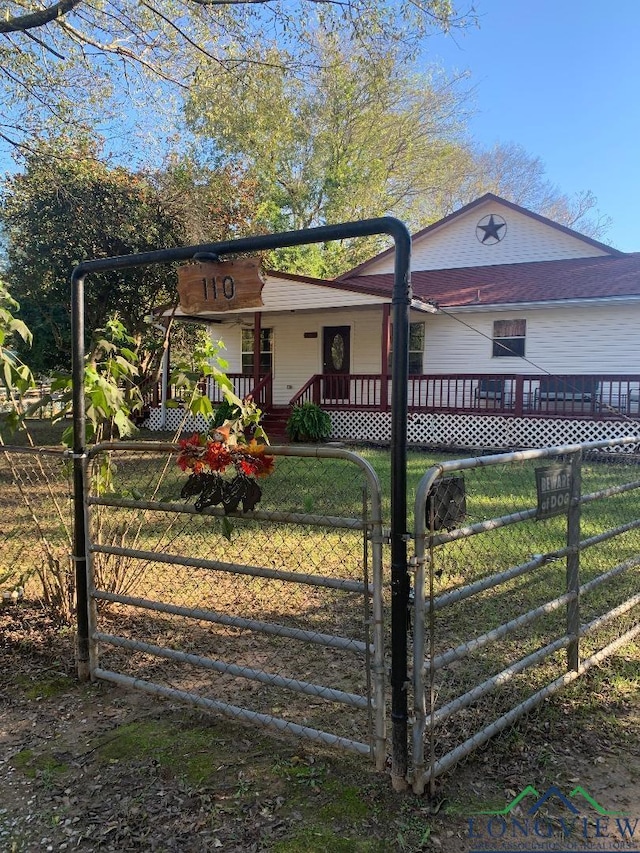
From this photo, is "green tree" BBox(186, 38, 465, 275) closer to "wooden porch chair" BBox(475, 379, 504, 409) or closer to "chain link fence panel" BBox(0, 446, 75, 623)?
"wooden porch chair" BBox(475, 379, 504, 409)

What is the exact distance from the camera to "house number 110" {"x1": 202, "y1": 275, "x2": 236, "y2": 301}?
110 inches

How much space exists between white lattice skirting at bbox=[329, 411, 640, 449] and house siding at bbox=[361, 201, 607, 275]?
4.44m

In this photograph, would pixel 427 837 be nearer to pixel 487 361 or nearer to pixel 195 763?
pixel 195 763

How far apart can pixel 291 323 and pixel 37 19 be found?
38.4 feet

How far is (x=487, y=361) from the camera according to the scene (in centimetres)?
1594

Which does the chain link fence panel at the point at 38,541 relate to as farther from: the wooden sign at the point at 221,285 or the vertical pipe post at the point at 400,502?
the vertical pipe post at the point at 400,502

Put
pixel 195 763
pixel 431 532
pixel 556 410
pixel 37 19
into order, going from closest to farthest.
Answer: pixel 431 532 → pixel 195 763 → pixel 37 19 → pixel 556 410

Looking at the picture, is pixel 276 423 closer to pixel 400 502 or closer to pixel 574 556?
pixel 574 556

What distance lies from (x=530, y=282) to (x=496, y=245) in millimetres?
2161

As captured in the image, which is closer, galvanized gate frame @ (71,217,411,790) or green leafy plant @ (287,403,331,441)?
galvanized gate frame @ (71,217,411,790)

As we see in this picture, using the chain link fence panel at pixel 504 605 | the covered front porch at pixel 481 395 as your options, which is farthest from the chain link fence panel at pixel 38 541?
the covered front porch at pixel 481 395

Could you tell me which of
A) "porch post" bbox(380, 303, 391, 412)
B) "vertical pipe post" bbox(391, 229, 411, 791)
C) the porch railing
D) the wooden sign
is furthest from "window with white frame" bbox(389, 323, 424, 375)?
"vertical pipe post" bbox(391, 229, 411, 791)

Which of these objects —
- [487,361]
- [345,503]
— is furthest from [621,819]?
[487,361]

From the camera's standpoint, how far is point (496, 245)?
1747cm
